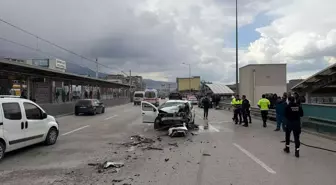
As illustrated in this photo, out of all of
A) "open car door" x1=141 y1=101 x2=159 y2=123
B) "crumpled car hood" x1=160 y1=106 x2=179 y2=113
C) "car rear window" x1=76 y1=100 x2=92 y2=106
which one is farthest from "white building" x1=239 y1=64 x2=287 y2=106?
"crumpled car hood" x1=160 y1=106 x2=179 y2=113

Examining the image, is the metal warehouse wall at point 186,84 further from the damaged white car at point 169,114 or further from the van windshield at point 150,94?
the damaged white car at point 169,114

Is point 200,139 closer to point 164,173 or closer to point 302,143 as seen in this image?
point 302,143

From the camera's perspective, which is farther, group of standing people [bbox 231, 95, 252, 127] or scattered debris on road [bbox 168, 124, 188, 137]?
group of standing people [bbox 231, 95, 252, 127]

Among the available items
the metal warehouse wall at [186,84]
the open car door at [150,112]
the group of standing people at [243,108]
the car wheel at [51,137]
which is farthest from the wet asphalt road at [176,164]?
the metal warehouse wall at [186,84]

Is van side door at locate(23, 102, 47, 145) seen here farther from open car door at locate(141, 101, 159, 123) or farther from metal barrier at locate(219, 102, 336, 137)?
metal barrier at locate(219, 102, 336, 137)

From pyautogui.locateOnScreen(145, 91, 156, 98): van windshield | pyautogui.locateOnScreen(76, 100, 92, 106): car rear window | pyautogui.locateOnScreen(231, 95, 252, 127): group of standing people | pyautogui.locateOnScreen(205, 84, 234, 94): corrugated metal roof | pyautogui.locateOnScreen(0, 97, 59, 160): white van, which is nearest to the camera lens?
pyautogui.locateOnScreen(0, 97, 59, 160): white van

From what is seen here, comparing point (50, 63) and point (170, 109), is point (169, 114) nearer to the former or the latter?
point (170, 109)

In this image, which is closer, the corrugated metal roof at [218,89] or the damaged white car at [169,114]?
the damaged white car at [169,114]

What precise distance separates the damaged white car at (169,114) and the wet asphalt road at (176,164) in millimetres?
3392

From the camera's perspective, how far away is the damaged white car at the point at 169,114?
16.0 m

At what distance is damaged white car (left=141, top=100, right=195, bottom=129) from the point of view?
1595 cm

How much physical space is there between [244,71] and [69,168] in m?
34.9

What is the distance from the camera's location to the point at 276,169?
25.3ft

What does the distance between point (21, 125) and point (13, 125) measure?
0.40 meters
